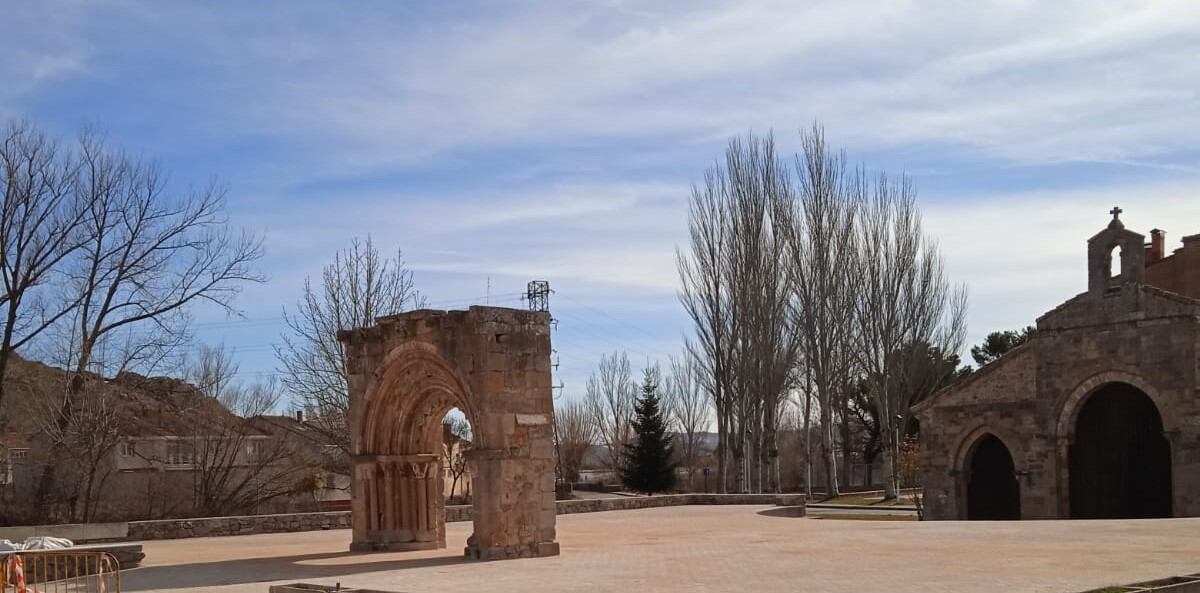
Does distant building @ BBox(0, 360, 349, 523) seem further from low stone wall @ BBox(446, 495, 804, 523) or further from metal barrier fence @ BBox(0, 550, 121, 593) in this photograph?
metal barrier fence @ BBox(0, 550, 121, 593)

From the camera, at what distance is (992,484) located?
33.7 meters

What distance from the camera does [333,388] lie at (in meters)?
34.3

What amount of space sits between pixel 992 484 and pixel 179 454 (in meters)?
24.4

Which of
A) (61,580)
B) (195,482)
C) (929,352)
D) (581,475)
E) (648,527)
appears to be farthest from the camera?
(581,475)

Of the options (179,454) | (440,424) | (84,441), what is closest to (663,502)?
(440,424)

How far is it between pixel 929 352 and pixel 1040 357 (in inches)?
585

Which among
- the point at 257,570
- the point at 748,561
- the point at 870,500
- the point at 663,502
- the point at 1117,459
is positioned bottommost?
the point at 870,500

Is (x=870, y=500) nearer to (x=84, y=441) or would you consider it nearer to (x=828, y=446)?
(x=828, y=446)

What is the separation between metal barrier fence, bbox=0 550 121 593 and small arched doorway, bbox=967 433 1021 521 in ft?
77.3

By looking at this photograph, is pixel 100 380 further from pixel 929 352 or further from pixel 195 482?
pixel 929 352

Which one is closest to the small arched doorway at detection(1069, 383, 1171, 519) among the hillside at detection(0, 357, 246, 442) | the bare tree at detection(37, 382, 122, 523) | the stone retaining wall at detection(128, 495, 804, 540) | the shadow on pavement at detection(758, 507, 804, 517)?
the shadow on pavement at detection(758, 507, 804, 517)

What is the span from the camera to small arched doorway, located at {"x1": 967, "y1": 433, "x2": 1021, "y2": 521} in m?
33.3

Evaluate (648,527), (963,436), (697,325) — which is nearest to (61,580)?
(648,527)

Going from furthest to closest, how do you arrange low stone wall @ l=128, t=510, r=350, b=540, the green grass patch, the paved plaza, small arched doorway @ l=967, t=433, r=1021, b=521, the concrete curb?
the green grass patch < the concrete curb < small arched doorway @ l=967, t=433, r=1021, b=521 < low stone wall @ l=128, t=510, r=350, b=540 < the paved plaza
